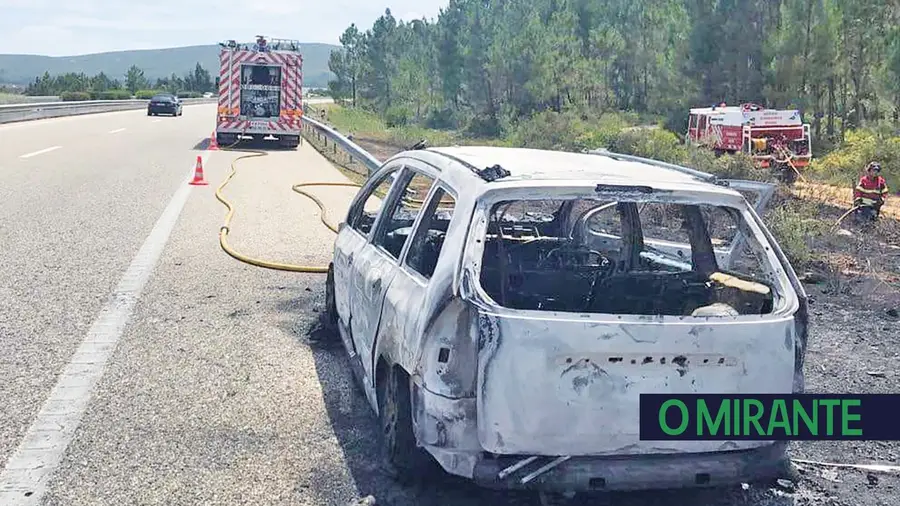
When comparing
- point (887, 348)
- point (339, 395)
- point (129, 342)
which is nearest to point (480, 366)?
point (339, 395)

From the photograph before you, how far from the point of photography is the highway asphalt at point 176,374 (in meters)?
4.27

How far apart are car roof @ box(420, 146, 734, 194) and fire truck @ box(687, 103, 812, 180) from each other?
2093cm

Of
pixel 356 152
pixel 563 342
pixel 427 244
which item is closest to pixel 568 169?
pixel 427 244

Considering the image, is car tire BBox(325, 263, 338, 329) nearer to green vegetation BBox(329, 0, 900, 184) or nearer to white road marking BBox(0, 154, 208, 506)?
white road marking BBox(0, 154, 208, 506)

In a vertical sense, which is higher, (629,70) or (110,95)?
(629,70)

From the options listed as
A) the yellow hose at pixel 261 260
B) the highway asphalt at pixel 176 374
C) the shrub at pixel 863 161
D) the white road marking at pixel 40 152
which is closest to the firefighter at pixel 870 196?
the yellow hose at pixel 261 260

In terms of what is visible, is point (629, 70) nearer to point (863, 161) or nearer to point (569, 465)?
point (863, 161)

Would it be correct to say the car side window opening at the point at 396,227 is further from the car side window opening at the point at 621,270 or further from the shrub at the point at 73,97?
the shrub at the point at 73,97

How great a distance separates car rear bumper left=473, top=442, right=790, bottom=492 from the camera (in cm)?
371

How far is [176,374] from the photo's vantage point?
5.86m

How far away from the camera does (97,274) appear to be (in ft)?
28.7

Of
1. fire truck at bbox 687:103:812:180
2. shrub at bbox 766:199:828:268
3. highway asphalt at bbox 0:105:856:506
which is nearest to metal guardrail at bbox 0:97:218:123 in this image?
fire truck at bbox 687:103:812:180

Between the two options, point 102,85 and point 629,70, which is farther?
point 102,85

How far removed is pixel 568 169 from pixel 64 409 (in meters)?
3.01
